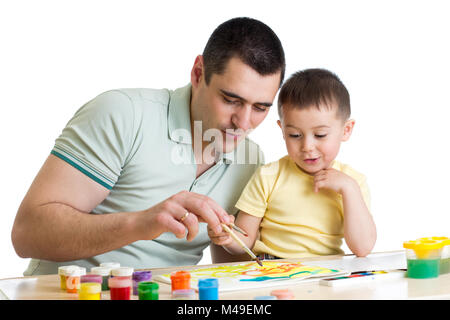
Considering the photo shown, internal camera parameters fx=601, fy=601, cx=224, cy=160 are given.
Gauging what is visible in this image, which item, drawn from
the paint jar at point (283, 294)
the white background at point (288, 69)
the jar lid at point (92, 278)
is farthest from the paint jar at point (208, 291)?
the white background at point (288, 69)

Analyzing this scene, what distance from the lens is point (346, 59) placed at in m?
3.06

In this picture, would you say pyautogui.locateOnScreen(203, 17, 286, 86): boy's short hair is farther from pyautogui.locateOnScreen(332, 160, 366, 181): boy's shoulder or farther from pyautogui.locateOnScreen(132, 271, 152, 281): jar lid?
pyautogui.locateOnScreen(132, 271, 152, 281): jar lid

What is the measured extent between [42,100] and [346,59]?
151 centimetres

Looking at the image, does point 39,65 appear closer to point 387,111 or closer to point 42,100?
point 42,100

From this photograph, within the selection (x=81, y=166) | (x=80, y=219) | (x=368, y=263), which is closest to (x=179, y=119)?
(x=81, y=166)

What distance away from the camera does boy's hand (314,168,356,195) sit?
5.52 ft

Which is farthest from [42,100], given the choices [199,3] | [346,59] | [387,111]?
[387,111]

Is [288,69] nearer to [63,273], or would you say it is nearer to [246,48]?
[246,48]

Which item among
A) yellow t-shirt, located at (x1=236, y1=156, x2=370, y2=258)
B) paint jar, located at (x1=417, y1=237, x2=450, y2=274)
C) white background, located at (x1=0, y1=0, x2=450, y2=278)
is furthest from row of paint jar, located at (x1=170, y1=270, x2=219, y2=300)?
white background, located at (x1=0, y1=0, x2=450, y2=278)

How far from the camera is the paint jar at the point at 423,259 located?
1299 mm

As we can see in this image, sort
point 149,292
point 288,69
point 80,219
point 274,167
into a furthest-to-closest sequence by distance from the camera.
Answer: point 288,69, point 274,167, point 80,219, point 149,292

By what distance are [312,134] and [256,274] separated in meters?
0.53

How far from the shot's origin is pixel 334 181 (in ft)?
5.54

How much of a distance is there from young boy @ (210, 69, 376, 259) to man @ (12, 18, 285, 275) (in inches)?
4.4
